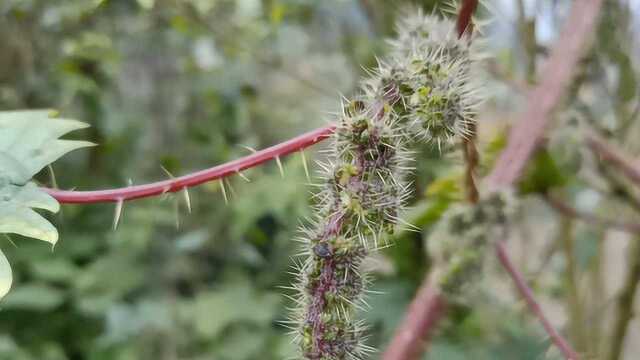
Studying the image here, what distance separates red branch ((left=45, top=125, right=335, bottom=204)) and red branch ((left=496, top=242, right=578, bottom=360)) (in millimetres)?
253

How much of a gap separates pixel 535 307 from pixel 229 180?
717 mm

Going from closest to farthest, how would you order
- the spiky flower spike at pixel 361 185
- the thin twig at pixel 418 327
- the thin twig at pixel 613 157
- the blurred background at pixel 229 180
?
the spiky flower spike at pixel 361 185 → the thin twig at pixel 418 327 → the thin twig at pixel 613 157 → the blurred background at pixel 229 180

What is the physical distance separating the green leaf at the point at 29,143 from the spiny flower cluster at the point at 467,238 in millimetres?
303

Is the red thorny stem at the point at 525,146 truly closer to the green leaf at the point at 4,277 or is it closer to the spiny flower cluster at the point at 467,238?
the spiny flower cluster at the point at 467,238

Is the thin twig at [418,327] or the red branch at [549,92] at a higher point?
the red branch at [549,92]

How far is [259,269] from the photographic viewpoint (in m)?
1.58

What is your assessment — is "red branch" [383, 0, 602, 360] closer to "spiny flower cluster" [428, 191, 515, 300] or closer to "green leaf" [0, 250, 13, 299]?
"spiny flower cluster" [428, 191, 515, 300]

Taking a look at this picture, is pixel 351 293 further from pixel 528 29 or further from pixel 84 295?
pixel 84 295

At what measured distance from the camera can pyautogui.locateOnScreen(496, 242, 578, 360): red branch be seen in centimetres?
61

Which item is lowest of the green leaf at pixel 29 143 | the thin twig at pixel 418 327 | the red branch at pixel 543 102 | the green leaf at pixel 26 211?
the thin twig at pixel 418 327

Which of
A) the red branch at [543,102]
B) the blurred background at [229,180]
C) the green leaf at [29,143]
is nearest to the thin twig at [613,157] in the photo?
the blurred background at [229,180]

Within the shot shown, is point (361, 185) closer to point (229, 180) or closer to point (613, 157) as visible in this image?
point (613, 157)

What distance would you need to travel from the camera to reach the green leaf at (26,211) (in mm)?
501

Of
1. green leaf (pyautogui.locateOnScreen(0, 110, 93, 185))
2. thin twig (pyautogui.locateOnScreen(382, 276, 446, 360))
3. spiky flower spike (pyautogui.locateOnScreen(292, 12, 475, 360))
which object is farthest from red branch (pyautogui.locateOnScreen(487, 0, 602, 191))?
green leaf (pyautogui.locateOnScreen(0, 110, 93, 185))
